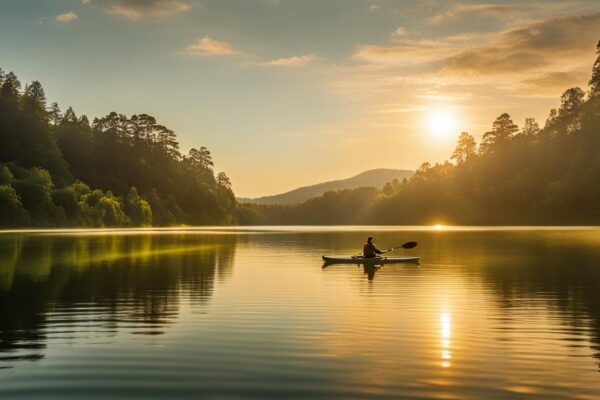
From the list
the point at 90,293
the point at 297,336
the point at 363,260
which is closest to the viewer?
the point at 297,336

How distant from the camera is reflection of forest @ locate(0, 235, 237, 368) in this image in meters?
21.2

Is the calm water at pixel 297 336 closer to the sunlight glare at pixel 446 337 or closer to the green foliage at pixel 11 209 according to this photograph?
the sunlight glare at pixel 446 337

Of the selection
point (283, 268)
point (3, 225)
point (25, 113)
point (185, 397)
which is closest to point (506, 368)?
point (185, 397)

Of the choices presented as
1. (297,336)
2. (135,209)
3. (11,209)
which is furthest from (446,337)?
(135,209)

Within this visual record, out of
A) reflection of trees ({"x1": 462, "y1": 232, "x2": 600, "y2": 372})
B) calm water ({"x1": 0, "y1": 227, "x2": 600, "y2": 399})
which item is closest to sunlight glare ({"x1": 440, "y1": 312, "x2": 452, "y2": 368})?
calm water ({"x1": 0, "y1": 227, "x2": 600, "y2": 399})

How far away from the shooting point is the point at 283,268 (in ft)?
155

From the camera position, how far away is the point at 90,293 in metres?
31.8

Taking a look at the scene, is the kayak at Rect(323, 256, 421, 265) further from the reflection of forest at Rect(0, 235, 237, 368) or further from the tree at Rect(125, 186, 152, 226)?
the tree at Rect(125, 186, 152, 226)

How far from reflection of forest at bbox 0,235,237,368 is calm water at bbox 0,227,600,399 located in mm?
115

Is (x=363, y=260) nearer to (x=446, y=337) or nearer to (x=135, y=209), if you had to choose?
(x=446, y=337)

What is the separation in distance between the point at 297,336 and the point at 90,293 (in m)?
14.9

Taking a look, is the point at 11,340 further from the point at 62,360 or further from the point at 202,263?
the point at 202,263

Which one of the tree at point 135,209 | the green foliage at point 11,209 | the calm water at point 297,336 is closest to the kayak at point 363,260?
the calm water at point 297,336

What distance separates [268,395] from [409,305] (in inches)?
596
